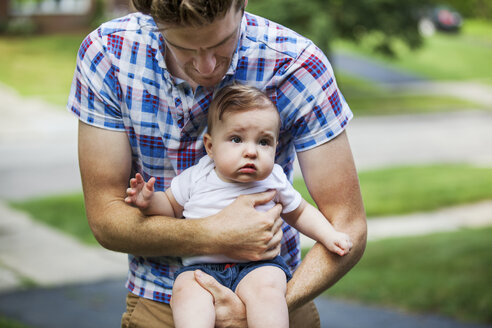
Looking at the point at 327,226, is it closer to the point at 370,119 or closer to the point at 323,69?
the point at 323,69

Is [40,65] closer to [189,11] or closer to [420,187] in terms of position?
[420,187]

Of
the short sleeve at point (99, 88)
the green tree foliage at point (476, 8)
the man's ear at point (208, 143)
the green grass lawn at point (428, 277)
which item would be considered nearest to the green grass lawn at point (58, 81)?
the green grass lawn at point (428, 277)

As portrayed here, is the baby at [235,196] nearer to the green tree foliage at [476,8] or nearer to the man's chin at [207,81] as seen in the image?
the man's chin at [207,81]

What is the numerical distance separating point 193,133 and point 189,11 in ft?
1.84

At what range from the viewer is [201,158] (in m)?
2.44

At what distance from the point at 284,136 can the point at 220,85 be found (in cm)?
28

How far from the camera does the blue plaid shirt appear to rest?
7.63 ft

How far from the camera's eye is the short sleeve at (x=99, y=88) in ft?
7.60

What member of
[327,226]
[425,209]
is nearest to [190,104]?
[327,226]

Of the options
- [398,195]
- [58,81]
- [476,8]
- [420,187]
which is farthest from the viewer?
[58,81]

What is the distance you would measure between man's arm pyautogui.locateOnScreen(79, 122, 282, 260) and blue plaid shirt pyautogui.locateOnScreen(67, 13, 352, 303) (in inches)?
2.8

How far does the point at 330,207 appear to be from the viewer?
242cm

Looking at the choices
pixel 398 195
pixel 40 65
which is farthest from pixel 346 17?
pixel 398 195

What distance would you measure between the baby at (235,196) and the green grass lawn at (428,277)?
10.7 ft
